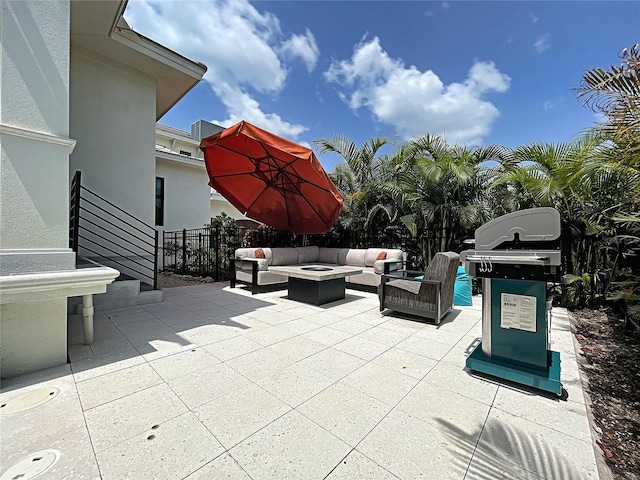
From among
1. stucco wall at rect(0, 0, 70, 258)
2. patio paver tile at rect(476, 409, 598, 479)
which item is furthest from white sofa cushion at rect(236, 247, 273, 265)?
patio paver tile at rect(476, 409, 598, 479)

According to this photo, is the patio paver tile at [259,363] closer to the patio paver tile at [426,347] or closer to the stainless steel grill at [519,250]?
the patio paver tile at [426,347]

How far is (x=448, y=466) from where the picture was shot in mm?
1486

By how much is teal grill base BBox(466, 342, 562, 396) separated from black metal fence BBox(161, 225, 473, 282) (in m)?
4.48

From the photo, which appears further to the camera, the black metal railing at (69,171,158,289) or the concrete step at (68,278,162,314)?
the black metal railing at (69,171,158,289)

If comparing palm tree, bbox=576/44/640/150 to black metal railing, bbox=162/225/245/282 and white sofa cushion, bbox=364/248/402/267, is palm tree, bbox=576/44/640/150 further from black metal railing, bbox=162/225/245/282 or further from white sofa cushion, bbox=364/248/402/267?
black metal railing, bbox=162/225/245/282

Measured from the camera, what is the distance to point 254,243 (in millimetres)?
8406

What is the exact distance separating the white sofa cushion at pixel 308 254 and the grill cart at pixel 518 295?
5.40 m

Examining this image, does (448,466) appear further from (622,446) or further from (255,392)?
(255,392)

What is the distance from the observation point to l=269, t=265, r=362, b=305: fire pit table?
16.3 ft

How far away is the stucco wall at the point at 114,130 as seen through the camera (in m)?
5.35

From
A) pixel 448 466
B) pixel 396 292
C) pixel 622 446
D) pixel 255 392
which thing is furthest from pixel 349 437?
pixel 396 292

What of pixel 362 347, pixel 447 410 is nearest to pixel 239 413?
pixel 447 410

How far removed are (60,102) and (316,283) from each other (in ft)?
13.3

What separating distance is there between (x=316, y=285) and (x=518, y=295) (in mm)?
3279
